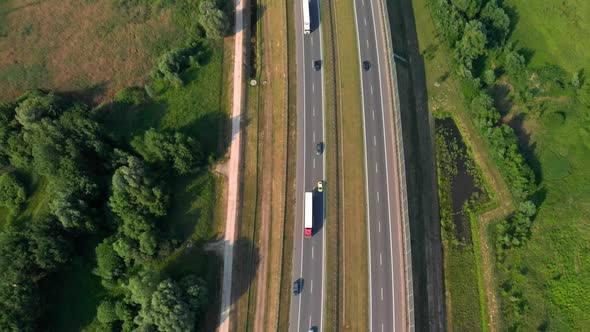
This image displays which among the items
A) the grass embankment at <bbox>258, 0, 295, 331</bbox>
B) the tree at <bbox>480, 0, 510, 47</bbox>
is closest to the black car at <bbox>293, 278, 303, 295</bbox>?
the grass embankment at <bbox>258, 0, 295, 331</bbox>

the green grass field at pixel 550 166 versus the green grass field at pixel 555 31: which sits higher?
the green grass field at pixel 555 31

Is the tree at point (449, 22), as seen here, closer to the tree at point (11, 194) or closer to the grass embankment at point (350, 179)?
the grass embankment at point (350, 179)

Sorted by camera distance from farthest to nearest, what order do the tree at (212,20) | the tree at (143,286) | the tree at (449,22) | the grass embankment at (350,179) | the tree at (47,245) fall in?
the tree at (449,22) → the tree at (212,20) → the grass embankment at (350,179) → the tree at (47,245) → the tree at (143,286)

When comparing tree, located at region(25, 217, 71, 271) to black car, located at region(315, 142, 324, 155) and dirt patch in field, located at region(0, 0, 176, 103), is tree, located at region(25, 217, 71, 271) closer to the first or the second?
dirt patch in field, located at region(0, 0, 176, 103)

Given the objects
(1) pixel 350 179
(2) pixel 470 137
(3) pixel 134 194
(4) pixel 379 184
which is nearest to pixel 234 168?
(3) pixel 134 194

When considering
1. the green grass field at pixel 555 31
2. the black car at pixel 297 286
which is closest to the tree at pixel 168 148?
the black car at pixel 297 286

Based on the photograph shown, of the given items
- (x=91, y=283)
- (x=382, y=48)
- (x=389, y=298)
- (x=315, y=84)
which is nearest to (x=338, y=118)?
(x=315, y=84)
